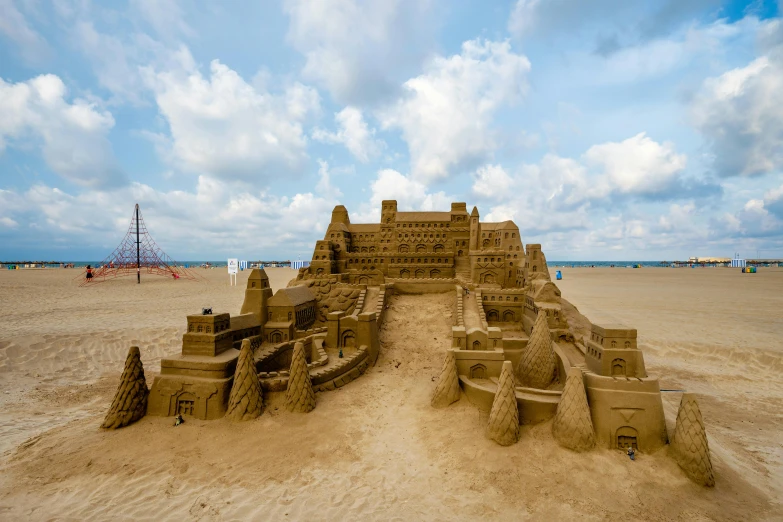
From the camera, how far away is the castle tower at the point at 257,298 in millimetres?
22258

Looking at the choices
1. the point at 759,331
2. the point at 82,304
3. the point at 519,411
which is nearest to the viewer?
the point at 519,411

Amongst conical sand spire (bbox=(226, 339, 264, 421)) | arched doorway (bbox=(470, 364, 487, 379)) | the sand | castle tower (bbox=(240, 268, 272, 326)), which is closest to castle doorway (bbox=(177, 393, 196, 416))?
the sand

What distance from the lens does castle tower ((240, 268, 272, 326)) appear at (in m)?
22.3

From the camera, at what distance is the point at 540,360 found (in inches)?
675

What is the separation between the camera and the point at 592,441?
41.2 feet

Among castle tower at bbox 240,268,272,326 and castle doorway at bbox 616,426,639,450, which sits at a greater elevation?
castle tower at bbox 240,268,272,326

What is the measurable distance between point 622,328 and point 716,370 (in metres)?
15.7

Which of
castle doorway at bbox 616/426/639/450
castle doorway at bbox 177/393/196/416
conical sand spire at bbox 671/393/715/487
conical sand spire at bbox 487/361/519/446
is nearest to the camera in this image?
conical sand spire at bbox 671/393/715/487

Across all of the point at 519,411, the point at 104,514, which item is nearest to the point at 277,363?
the point at 104,514

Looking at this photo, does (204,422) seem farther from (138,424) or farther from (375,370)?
(375,370)

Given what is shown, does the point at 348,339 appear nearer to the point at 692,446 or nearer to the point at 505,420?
the point at 505,420

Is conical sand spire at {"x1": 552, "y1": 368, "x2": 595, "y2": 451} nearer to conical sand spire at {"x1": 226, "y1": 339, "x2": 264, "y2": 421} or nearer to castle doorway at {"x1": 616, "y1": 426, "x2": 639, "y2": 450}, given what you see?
castle doorway at {"x1": 616, "y1": 426, "x2": 639, "y2": 450}

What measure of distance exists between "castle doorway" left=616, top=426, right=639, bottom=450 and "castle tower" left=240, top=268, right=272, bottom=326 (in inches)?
758

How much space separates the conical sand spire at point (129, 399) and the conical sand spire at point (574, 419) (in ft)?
56.4
